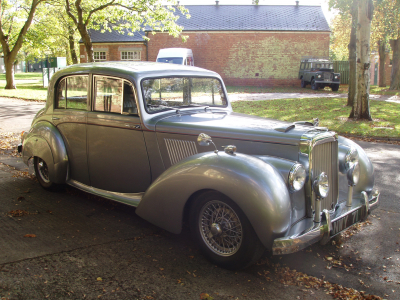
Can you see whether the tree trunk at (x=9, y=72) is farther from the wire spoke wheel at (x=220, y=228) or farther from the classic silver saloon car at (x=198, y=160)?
the wire spoke wheel at (x=220, y=228)

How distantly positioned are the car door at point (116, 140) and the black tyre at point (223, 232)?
107cm

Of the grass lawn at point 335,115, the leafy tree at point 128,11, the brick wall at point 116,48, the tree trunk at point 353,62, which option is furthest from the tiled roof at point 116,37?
the tree trunk at point 353,62

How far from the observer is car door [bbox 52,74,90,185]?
467cm

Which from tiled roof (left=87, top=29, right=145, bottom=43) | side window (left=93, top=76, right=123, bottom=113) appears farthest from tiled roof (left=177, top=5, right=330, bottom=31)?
side window (left=93, top=76, right=123, bottom=113)

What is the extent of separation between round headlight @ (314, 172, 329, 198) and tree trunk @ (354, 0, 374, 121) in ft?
32.6

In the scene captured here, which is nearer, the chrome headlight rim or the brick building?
the chrome headlight rim

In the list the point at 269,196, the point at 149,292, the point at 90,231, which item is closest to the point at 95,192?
the point at 90,231

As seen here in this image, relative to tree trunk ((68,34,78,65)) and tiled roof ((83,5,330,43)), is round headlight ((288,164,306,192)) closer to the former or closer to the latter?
tiled roof ((83,5,330,43))

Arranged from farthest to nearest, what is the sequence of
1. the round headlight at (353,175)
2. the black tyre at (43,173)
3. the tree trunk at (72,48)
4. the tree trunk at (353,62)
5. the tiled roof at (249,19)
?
the tiled roof at (249,19)
the tree trunk at (72,48)
the tree trunk at (353,62)
the black tyre at (43,173)
the round headlight at (353,175)

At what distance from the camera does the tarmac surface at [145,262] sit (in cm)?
291

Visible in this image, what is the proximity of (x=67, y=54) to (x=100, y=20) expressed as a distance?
24.3 metres

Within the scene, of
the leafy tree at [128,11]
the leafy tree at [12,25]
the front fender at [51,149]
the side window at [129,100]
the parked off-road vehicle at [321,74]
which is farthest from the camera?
the leafy tree at [12,25]

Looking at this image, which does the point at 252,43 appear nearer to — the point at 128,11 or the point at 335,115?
the point at 128,11

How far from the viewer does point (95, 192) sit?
4.62m
